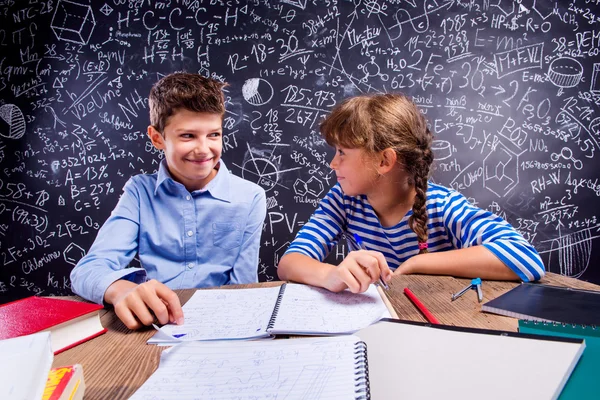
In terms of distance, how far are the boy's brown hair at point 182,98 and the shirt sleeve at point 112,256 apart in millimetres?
263

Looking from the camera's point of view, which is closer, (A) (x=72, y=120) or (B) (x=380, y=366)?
(B) (x=380, y=366)

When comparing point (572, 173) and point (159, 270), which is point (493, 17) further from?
point (159, 270)

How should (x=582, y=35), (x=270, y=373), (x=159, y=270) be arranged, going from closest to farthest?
(x=270, y=373) < (x=159, y=270) < (x=582, y=35)

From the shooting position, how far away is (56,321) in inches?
23.3

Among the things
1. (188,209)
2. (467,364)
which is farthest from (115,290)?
(467,364)

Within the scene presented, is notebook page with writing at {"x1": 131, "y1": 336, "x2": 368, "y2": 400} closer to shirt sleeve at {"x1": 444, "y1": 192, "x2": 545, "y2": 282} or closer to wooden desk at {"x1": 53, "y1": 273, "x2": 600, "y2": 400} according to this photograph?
wooden desk at {"x1": 53, "y1": 273, "x2": 600, "y2": 400}

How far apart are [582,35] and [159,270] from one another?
2884 mm

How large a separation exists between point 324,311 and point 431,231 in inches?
24.8

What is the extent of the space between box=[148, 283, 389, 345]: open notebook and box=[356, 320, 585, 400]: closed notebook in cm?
11

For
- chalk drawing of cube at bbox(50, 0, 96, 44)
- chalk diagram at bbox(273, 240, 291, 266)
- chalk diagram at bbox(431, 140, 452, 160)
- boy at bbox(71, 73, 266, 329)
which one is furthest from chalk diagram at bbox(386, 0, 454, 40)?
chalk drawing of cube at bbox(50, 0, 96, 44)

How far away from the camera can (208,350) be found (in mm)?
515

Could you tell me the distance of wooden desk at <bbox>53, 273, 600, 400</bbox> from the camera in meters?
0.49

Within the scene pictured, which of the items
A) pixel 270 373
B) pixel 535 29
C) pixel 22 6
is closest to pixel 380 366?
pixel 270 373

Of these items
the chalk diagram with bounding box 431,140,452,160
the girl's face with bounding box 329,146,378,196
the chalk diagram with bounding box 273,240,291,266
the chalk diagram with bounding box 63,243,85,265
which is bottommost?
the chalk diagram with bounding box 63,243,85,265
